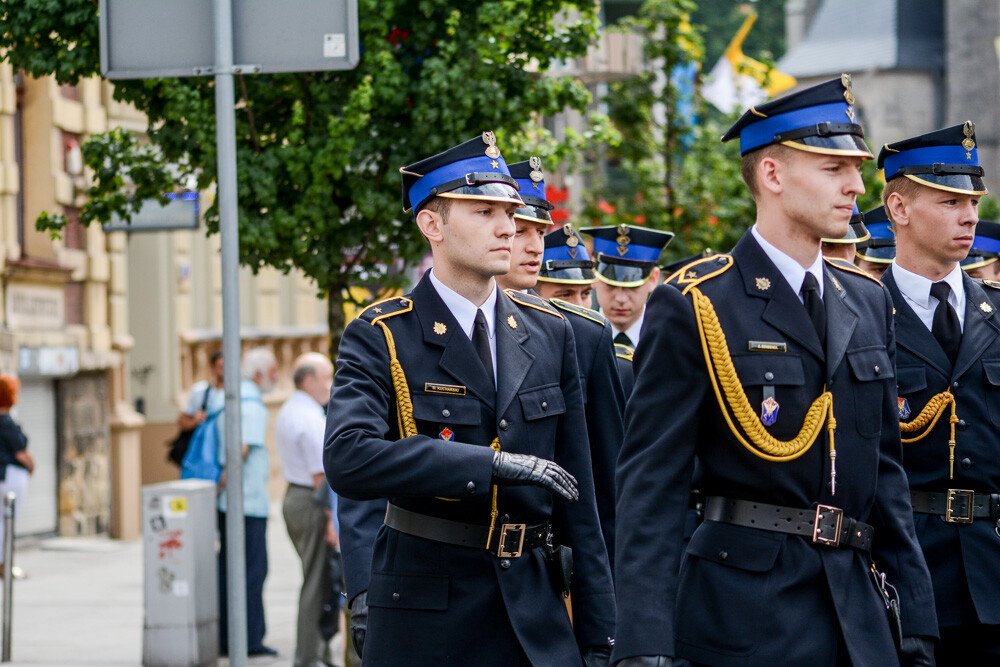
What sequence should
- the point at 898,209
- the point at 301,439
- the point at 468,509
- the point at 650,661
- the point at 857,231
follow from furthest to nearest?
the point at 301,439 → the point at 857,231 → the point at 898,209 → the point at 468,509 → the point at 650,661

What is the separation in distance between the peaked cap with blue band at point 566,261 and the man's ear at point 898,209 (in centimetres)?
206

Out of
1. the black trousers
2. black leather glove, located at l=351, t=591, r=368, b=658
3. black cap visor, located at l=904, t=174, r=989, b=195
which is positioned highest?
black cap visor, located at l=904, t=174, r=989, b=195

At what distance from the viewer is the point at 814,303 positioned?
13.1ft

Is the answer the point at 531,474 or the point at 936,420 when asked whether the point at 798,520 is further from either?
the point at 936,420

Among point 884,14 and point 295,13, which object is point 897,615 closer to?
point 295,13

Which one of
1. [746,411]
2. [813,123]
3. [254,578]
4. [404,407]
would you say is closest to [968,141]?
[813,123]

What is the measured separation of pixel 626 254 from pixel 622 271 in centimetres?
15

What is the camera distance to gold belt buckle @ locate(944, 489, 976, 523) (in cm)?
533

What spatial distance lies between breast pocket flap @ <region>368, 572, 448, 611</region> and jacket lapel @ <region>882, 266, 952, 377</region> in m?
2.06

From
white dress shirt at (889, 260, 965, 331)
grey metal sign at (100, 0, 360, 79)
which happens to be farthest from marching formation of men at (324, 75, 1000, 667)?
grey metal sign at (100, 0, 360, 79)

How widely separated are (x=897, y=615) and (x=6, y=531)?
8.07m

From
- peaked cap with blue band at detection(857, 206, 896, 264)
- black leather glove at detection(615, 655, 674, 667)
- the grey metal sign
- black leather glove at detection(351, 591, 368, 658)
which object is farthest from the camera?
peaked cap with blue band at detection(857, 206, 896, 264)

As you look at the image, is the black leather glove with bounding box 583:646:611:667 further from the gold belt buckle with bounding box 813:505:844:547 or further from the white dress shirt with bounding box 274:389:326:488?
the white dress shirt with bounding box 274:389:326:488

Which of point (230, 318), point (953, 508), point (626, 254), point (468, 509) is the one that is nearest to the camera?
point (468, 509)
